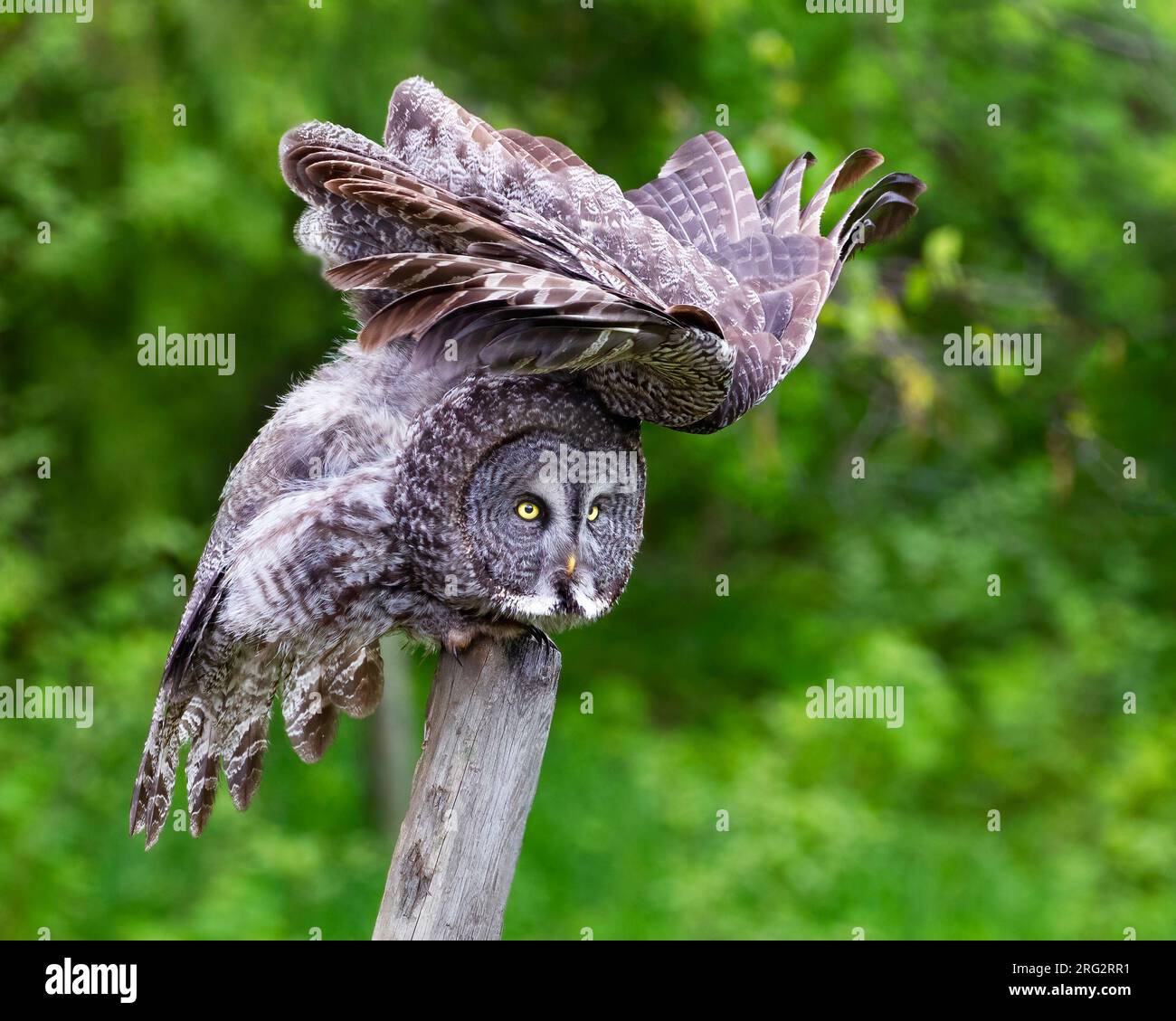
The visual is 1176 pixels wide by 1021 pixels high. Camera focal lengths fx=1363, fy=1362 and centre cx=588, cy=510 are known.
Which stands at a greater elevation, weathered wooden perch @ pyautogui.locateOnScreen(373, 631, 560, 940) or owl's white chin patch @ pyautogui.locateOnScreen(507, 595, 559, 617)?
owl's white chin patch @ pyautogui.locateOnScreen(507, 595, 559, 617)

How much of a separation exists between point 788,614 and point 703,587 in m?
0.57

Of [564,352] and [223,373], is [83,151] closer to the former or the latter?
[223,373]

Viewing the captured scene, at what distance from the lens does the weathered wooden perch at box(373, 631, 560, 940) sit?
8.65 feet

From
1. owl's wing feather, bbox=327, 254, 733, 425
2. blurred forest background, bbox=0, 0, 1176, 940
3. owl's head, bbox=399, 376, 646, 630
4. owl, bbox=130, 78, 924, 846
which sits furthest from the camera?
blurred forest background, bbox=0, 0, 1176, 940

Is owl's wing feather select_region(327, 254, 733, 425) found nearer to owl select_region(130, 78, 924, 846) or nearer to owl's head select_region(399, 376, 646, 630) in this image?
owl select_region(130, 78, 924, 846)

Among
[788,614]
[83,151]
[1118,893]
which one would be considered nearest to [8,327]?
[83,151]

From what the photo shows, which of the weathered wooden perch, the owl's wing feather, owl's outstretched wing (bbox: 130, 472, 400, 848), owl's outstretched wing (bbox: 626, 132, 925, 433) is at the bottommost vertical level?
the weathered wooden perch

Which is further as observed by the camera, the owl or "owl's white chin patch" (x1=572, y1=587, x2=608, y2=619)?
"owl's white chin patch" (x1=572, y1=587, x2=608, y2=619)

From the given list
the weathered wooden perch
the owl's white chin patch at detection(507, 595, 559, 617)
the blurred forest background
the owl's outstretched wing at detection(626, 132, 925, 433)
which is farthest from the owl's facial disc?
the blurred forest background

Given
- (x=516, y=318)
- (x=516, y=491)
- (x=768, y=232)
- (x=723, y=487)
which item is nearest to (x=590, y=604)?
(x=516, y=491)

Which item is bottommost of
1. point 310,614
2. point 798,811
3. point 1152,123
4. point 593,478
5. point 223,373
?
point 798,811

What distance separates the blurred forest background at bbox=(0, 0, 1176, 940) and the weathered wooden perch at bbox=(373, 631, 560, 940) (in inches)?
104

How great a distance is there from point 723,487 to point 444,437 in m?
4.51

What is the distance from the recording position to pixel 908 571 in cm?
820
